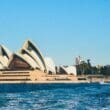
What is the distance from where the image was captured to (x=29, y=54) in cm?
8781

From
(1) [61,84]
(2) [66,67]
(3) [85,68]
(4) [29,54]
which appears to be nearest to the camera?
(4) [29,54]

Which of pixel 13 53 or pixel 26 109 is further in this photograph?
pixel 13 53

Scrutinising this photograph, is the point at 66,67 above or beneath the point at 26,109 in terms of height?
above

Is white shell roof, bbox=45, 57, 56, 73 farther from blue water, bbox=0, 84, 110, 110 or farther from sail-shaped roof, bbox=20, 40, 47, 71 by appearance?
blue water, bbox=0, 84, 110, 110

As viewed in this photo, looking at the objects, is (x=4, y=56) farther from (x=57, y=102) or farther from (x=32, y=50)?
(x=57, y=102)

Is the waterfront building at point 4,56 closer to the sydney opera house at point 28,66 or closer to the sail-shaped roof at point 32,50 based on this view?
the sydney opera house at point 28,66

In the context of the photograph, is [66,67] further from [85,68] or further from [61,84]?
[85,68]

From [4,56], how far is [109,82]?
2978cm

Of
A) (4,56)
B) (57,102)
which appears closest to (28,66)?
(4,56)

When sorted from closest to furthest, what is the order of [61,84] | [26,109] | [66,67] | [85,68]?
[26,109], [61,84], [66,67], [85,68]

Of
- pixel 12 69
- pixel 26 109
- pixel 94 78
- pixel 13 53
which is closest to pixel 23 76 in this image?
pixel 12 69

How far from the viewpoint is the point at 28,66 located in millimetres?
92500

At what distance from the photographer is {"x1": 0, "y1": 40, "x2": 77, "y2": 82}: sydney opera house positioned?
88.8m

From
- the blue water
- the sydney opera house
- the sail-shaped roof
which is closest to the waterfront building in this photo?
the sydney opera house
